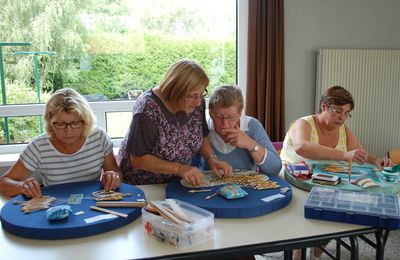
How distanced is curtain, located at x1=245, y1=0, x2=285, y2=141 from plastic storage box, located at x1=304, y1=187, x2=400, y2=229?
200cm

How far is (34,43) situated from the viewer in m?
3.16

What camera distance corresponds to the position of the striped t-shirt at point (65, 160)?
1.72 metres

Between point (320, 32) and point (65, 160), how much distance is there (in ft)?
9.49

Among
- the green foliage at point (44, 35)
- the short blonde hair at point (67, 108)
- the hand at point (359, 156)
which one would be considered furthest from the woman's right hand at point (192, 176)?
the green foliage at point (44, 35)

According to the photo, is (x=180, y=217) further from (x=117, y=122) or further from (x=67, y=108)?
(x=117, y=122)

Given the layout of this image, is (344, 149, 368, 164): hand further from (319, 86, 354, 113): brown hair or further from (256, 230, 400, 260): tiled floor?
(256, 230, 400, 260): tiled floor

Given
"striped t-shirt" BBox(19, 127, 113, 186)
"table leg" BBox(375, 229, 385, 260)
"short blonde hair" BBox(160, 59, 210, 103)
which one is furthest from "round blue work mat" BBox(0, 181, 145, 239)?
"table leg" BBox(375, 229, 385, 260)

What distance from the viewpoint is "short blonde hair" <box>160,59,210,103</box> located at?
164 cm

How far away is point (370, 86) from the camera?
379 cm

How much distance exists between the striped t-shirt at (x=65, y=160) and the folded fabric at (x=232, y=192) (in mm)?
678

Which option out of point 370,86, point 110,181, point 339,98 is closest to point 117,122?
point 110,181

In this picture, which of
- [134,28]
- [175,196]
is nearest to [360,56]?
[134,28]

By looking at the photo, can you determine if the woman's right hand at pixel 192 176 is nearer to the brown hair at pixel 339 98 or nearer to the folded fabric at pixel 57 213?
the folded fabric at pixel 57 213

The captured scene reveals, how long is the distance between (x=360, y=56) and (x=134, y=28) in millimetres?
2237
